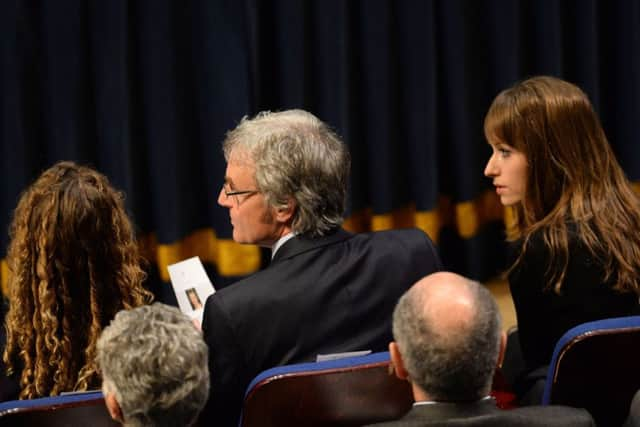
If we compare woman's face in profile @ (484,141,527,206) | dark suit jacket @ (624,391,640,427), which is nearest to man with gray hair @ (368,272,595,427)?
dark suit jacket @ (624,391,640,427)

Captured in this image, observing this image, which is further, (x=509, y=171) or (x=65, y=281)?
(x=509, y=171)

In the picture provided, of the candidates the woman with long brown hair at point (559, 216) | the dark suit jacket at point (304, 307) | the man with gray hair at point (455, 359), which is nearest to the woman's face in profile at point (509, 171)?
the woman with long brown hair at point (559, 216)

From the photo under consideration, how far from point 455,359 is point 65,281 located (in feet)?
2.69

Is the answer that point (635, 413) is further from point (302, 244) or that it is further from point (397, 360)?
point (302, 244)

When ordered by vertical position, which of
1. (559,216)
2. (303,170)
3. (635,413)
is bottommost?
(635,413)

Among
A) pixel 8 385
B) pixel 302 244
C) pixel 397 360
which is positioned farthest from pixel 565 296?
pixel 8 385

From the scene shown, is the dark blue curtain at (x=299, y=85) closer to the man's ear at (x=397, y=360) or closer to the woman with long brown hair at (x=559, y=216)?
the woman with long brown hair at (x=559, y=216)

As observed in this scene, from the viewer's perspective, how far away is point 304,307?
174 centimetres

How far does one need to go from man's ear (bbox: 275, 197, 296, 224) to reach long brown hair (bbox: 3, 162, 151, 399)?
30 centimetres

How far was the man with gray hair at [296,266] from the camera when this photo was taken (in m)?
1.70

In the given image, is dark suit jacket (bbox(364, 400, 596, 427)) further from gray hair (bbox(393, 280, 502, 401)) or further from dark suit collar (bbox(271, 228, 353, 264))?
dark suit collar (bbox(271, 228, 353, 264))

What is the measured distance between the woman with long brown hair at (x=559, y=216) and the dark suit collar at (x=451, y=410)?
68cm

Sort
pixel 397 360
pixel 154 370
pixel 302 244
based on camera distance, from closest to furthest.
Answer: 1. pixel 154 370
2. pixel 397 360
3. pixel 302 244

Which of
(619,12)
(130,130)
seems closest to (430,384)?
(130,130)
